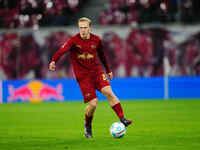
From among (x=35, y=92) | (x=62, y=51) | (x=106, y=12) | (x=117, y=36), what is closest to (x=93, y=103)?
(x=62, y=51)

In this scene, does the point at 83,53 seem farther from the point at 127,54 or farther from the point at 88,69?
the point at 127,54

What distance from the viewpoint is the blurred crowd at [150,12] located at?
80.4 feet

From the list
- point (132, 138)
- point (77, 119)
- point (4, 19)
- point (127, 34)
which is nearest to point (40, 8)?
point (4, 19)

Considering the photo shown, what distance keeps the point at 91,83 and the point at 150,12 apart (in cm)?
1551

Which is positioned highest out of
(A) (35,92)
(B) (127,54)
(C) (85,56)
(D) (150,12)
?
(C) (85,56)

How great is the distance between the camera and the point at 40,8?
25.0 meters

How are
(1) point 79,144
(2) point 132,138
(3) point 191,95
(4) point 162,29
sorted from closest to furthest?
(1) point 79,144 < (2) point 132,138 < (3) point 191,95 < (4) point 162,29

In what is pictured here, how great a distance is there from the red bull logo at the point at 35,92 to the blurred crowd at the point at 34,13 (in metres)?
3.15

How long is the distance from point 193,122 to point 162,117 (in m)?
1.90

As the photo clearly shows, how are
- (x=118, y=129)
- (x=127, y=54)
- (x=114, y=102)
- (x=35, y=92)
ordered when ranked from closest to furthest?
1. (x=118, y=129)
2. (x=114, y=102)
3. (x=35, y=92)
4. (x=127, y=54)

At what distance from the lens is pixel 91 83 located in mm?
9953

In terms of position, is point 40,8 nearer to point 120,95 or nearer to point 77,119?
point 120,95

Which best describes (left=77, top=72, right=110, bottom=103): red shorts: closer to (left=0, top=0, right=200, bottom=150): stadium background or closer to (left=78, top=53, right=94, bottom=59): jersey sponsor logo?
(left=78, top=53, right=94, bottom=59): jersey sponsor logo

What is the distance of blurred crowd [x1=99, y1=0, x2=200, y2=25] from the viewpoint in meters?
24.5
